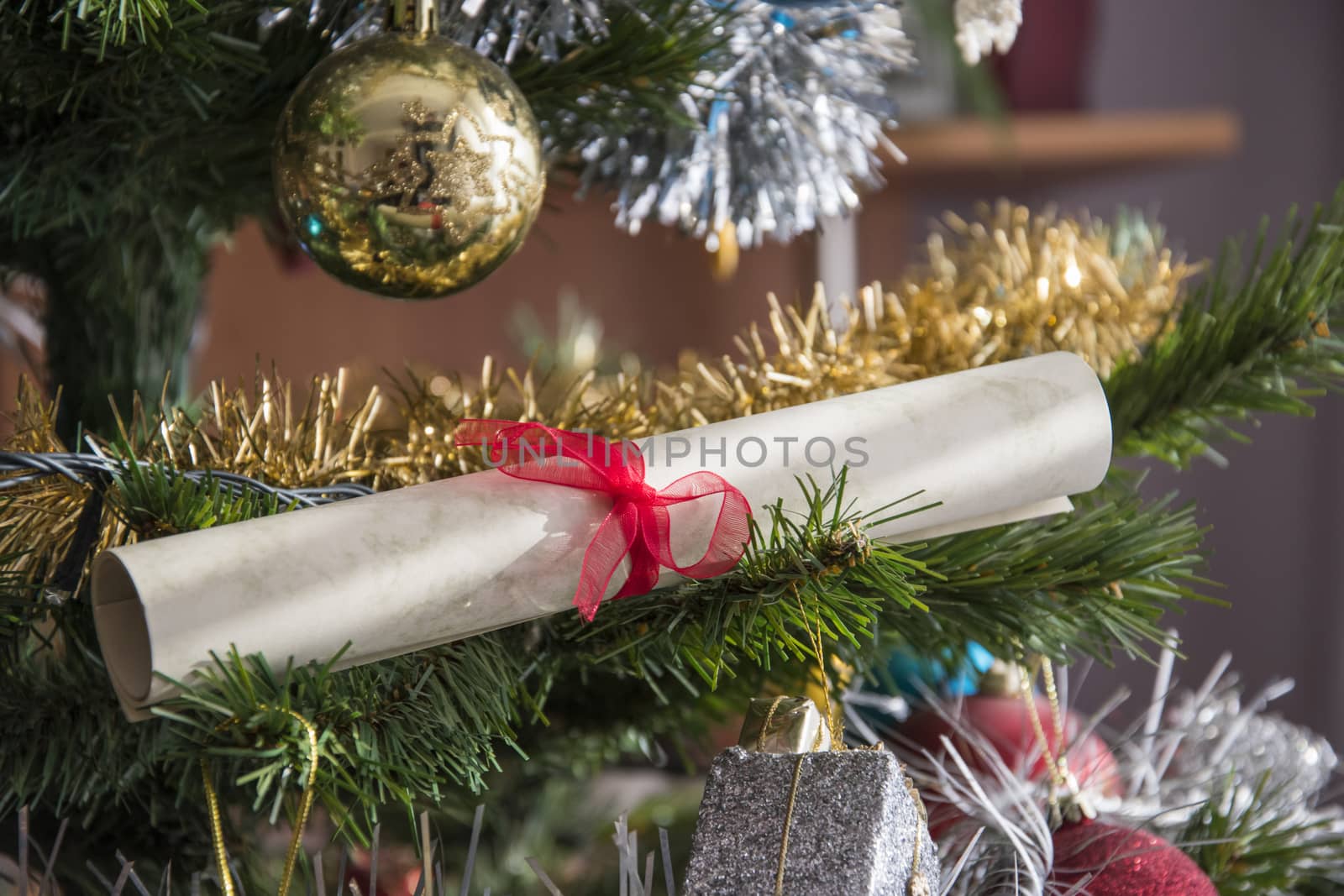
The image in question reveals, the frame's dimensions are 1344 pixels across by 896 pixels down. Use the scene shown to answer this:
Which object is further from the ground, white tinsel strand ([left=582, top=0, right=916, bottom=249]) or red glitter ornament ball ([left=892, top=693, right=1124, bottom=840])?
white tinsel strand ([left=582, top=0, right=916, bottom=249])

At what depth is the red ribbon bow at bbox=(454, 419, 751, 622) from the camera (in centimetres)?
26

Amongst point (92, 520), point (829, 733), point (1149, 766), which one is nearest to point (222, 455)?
point (92, 520)

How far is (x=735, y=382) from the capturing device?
365 millimetres

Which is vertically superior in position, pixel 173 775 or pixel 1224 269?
pixel 1224 269

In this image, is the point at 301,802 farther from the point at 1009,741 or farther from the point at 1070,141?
the point at 1070,141

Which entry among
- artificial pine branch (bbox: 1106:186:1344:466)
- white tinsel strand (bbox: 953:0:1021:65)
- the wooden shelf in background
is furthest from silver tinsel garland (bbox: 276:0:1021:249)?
the wooden shelf in background

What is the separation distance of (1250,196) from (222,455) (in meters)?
1.09

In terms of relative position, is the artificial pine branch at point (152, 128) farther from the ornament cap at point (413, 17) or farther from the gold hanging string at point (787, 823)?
the gold hanging string at point (787, 823)

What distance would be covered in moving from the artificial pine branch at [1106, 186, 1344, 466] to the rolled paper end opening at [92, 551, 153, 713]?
0.27m

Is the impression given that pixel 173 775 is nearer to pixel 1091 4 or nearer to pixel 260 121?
pixel 260 121

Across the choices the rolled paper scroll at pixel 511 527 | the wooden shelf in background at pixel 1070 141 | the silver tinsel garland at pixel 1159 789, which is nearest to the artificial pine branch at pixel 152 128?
the rolled paper scroll at pixel 511 527

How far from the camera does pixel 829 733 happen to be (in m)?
0.27

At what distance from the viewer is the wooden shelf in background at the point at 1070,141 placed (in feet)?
3.09

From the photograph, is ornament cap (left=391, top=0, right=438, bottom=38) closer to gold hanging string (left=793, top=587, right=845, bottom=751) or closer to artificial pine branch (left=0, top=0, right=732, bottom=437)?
artificial pine branch (left=0, top=0, right=732, bottom=437)
